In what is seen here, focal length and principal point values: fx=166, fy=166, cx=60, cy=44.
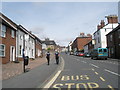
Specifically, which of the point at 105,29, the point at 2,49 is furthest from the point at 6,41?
the point at 105,29

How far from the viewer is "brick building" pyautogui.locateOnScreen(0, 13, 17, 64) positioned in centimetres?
2136

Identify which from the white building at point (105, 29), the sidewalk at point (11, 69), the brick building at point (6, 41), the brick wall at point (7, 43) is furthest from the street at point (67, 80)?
the white building at point (105, 29)

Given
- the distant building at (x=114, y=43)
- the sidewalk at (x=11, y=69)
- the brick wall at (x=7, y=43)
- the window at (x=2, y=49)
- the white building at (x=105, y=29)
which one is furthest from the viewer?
the white building at (x=105, y=29)

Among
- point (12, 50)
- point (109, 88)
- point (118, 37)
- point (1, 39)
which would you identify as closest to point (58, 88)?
point (109, 88)

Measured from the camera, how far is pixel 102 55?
33875 millimetres

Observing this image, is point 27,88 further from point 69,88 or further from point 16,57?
point 16,57

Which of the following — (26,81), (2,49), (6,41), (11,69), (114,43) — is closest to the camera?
(26,81)

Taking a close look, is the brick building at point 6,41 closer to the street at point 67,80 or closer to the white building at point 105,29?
the street at point 67,80

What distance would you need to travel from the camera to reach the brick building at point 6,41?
70.1 ft

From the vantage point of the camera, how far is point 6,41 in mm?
22562

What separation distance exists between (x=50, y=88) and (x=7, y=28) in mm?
17936

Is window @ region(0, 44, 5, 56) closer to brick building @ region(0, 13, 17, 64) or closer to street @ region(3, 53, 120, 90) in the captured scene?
brick building @ region(0, 13, 17, 64)

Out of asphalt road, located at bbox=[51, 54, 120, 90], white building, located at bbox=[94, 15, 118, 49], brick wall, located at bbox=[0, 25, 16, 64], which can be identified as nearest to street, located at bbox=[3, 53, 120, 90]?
asphalt road, located at bbox=[51, 54, 120, 90]

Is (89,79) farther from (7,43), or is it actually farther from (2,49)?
(7,43)
